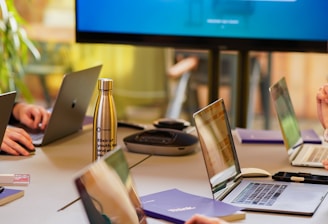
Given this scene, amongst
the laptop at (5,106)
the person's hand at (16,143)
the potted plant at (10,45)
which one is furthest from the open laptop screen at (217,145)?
the potted plant at (10,45)

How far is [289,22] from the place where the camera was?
3146 millimetres

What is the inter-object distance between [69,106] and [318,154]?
88cm


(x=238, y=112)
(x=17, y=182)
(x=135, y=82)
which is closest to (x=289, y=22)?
(x=238, y=112)

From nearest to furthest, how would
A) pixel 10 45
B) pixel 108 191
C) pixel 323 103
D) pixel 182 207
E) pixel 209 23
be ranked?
pixel 108 191 → pixel 182 207 → pixel 323 103 → pixel 209 23 → pixel 10 45

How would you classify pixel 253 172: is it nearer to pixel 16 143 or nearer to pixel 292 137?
pixel 292 137

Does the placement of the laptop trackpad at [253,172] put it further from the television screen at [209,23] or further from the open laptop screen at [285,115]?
the television screen at [209,23]

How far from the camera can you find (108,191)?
148 centimetres

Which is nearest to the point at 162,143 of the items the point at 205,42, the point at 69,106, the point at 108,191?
the point at 69,106

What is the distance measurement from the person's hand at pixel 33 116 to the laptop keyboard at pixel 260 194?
94 cm

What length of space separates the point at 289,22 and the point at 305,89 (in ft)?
12.7

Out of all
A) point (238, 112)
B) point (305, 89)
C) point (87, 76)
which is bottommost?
point (305, 89)

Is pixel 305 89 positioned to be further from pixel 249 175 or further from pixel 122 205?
pixel 122 205

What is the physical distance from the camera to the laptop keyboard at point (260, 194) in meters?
1.94

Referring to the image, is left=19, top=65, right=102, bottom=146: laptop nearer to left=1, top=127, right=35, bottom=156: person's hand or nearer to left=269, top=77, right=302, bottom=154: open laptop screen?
left=1, top=127, right=35, bottom=156: person's hand
